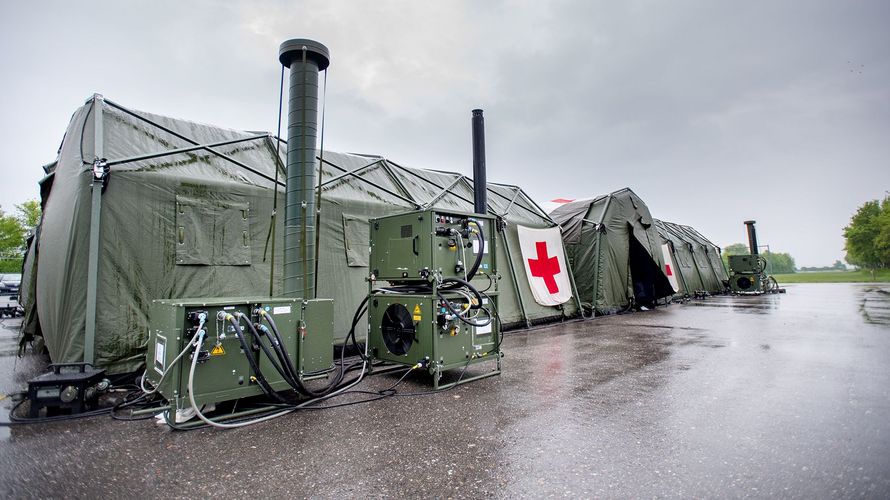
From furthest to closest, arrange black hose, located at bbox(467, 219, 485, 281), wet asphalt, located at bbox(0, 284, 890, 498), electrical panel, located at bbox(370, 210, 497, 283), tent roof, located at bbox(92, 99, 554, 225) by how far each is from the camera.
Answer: tent roof, located at bbox(92, 99, 554, 225), black hose, located at bbox(467, 219, 485, 281), electrical panel, located at bbox(370, 210, 497, 283), wet asphalt, located at bbox(0, 284, 890, 498)

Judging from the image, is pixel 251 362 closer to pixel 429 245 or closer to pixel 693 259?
pixel 429 245

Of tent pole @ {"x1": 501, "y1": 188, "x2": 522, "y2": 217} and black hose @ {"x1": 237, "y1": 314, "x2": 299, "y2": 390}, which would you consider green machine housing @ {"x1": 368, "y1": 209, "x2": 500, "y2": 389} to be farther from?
tent pole @ {"x1": 501, "y1": 188, "x2": 522, "y2": 217}

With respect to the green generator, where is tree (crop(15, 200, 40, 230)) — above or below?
above

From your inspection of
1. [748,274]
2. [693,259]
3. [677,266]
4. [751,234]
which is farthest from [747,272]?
[751,234]

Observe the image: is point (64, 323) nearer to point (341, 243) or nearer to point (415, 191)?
point (341, 243)

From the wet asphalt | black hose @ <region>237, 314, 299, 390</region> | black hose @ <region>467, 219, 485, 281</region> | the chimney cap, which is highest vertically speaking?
the chimney cap

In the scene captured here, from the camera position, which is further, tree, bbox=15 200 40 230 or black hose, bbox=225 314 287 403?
tree, bbox=15 200 40 230

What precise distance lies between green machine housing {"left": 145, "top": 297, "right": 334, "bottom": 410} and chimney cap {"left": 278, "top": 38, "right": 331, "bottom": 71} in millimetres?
2837

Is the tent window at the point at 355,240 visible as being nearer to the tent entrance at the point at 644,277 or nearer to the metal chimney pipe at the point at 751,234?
the tent entrance at the point at 644,277

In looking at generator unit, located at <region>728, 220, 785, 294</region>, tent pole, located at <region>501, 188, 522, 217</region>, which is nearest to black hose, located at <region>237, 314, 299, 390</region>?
tent pole, located at <region>501, 188, 522, 217</region>

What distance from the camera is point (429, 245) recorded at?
424 cm

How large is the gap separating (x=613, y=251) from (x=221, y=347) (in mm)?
10565

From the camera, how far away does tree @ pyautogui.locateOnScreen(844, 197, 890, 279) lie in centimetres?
3662

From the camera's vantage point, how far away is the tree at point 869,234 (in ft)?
120
